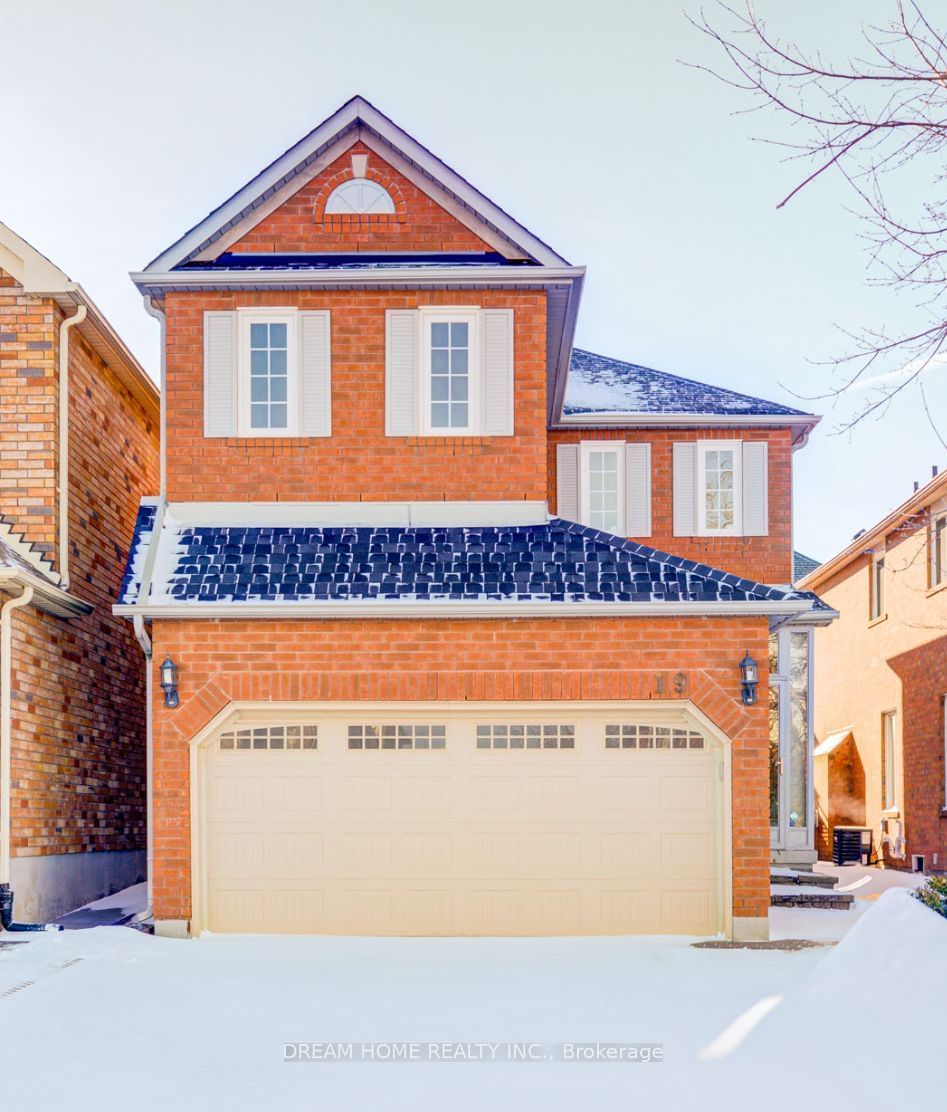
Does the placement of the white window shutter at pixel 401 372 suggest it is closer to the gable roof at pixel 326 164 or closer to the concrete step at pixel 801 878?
the gable roof at pixel 326 164

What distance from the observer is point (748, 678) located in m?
12.1

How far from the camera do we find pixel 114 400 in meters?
16.5

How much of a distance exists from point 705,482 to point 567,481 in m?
1.97

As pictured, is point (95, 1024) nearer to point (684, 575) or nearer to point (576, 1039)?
point (576, 1039)

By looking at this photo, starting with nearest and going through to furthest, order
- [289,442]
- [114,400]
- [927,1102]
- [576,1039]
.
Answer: [927,1102], [576,1039], [289,442], [114,400]

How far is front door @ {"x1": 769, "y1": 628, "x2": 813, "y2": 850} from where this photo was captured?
17.7 metres

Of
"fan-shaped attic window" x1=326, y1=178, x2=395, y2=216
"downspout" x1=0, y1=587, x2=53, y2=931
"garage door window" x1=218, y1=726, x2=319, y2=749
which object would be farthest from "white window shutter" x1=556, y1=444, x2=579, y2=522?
"downspout" x1=0, y1=587, x2=53, y2=931

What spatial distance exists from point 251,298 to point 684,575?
17.9 feet

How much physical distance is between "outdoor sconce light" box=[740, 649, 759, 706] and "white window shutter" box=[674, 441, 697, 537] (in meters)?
5.85

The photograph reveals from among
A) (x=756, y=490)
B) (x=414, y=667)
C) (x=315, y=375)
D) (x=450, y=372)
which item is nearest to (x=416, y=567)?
(x=414, y=667)

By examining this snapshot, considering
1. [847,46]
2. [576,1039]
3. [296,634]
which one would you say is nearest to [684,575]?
[296,634]

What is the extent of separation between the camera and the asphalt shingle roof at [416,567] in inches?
484

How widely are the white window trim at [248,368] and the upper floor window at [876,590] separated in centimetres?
1330

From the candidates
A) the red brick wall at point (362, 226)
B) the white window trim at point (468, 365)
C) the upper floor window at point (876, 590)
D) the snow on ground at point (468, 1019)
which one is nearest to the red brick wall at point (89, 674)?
the snow on ground at point (468, 1019)
